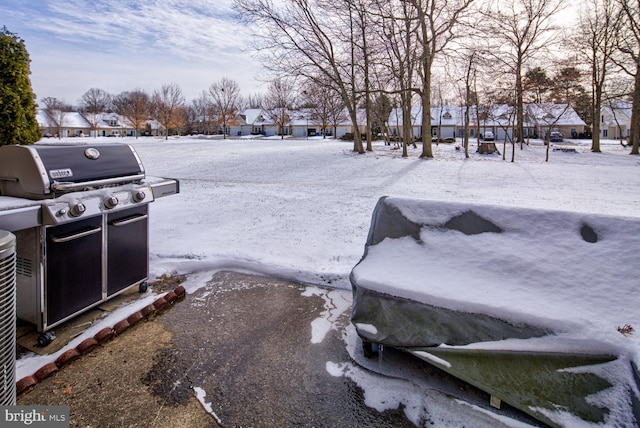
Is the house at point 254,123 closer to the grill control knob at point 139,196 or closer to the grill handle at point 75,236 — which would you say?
the grill control knob at point 139,196

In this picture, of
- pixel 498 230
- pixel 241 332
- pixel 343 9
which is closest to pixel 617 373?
pixel 498 230

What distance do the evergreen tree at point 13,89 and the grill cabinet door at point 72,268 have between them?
3.33 meters

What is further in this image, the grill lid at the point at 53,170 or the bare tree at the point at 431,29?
the bare tree at the point at 431,29

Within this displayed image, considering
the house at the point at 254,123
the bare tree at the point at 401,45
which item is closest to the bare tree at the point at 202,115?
the house at the point at 254,123

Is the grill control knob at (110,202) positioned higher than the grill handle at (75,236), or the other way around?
the grill control knob at (110,202)

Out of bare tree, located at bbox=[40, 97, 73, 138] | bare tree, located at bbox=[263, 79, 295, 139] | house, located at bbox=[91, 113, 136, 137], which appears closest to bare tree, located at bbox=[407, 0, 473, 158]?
bare tree, located at bbox=[263, 79, 295, 139]

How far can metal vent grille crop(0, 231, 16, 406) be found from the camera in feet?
5.83

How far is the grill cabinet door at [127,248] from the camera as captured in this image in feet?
10.9

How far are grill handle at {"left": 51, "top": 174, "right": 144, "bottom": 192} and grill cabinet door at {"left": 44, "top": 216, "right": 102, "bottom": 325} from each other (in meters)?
0.27

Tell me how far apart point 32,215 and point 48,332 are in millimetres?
935

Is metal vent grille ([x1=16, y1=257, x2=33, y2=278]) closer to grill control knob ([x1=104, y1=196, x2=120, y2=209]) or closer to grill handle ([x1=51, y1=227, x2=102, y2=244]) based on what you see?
grill handle ([x1=51, y1=227, x2=102, y2=244])

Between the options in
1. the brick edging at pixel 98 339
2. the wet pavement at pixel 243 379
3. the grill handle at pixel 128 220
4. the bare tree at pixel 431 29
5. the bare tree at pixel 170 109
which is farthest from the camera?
the bare tree at pixel 170 109

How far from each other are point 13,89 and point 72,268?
12.1 ft

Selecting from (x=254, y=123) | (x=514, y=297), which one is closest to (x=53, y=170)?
(x=514, y=297)
